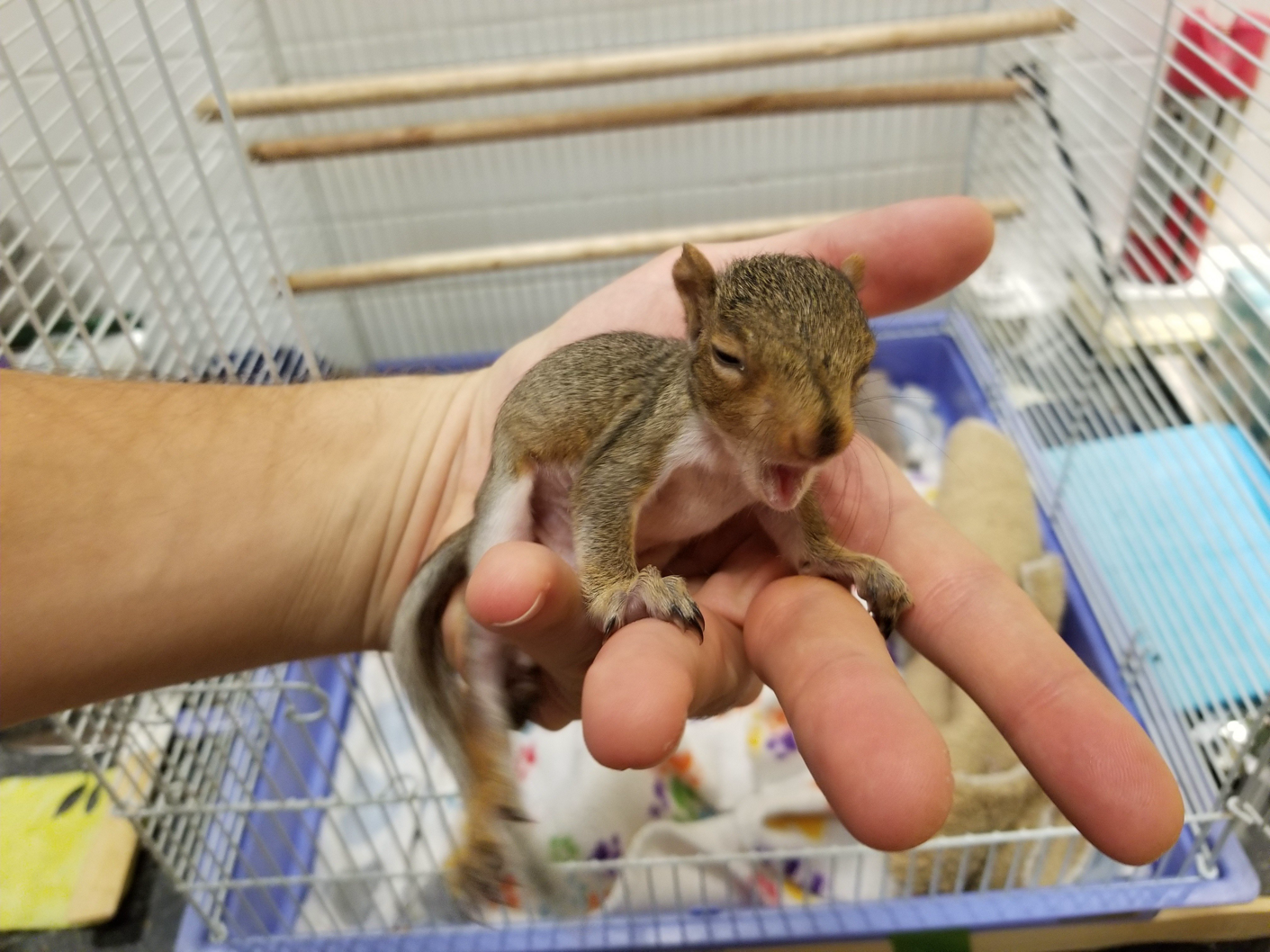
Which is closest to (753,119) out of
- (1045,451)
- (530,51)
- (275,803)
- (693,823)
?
(530,51)

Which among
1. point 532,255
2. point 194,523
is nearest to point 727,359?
point 194,523

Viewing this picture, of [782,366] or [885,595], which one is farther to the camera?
[885,595]

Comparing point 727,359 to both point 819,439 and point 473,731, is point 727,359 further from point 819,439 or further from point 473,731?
point 473,731

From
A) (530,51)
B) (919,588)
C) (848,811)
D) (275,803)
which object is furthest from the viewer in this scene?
(530,51)

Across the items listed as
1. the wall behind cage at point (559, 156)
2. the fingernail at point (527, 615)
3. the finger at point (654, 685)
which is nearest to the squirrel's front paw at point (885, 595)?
the finger at point (654, 685)

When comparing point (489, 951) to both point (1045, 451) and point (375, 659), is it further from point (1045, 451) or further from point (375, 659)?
point (1045, 451)

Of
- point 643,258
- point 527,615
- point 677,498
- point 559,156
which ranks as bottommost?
point 643,258

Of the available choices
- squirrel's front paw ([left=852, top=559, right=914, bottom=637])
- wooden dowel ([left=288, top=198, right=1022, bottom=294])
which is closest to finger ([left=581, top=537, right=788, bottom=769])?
squirrel's front paw ([left=852, top=559, right=914, bottom=637])

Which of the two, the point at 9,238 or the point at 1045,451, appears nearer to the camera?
the point at 9,238
